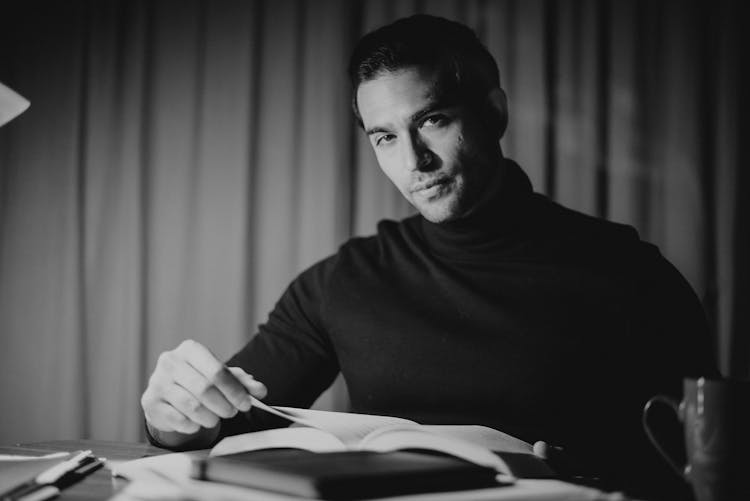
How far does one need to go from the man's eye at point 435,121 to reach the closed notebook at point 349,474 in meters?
0.77

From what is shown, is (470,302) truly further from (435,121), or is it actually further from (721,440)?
(721,440)

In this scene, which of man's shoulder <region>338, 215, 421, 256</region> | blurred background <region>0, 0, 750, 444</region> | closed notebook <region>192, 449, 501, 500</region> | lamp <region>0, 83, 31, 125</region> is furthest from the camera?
blurred background <region>0, 0, 750, 444</region>

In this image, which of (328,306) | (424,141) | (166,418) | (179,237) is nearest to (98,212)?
(179,237)

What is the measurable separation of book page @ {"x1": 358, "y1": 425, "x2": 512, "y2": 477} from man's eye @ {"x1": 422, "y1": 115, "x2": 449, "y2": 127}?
2.21ft

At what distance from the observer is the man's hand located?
791 millimetres

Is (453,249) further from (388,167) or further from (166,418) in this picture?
(166,418)

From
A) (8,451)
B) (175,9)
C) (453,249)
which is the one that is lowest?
(8,451)

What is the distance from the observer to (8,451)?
0.97 m

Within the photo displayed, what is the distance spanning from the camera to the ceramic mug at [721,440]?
1.91ft

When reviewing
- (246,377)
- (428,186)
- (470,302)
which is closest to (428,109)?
(428,186)

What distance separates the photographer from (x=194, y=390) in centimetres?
81

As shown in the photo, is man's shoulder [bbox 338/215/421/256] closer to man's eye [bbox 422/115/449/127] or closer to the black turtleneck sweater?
the black turtleneck sweater

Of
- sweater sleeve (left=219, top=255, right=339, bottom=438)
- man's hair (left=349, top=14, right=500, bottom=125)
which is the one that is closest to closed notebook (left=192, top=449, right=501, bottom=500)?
sweater sleeve (left=219, top=255, right=339, bottom=438)

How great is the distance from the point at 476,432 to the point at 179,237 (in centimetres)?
137
